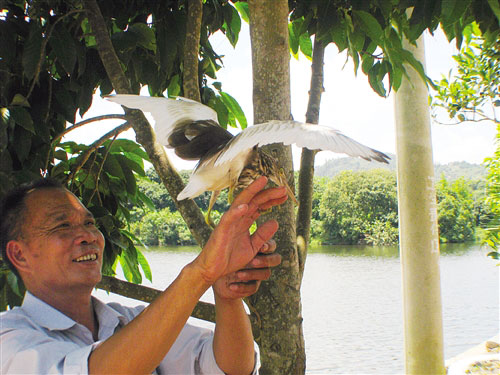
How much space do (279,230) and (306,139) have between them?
37cm

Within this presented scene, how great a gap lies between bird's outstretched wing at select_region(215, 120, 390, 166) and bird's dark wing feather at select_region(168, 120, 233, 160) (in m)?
0.23

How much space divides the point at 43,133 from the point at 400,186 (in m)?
2.62

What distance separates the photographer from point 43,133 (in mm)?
1489

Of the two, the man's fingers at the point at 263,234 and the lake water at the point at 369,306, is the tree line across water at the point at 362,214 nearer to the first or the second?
the lake water at the point at 369,306

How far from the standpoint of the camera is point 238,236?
1001 millimetres

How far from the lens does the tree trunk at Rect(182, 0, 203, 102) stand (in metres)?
1.40

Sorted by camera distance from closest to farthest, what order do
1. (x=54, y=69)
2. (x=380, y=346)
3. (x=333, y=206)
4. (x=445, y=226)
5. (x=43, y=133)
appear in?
1. (x=43, y=133)
2. (x=54, y=69)
3. (x=380, y=346)
4. (x=445, y=226)
5. (x=333, y=206)

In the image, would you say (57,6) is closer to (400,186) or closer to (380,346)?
(400,186)

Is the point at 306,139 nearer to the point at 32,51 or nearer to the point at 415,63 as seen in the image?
the point at 415,63

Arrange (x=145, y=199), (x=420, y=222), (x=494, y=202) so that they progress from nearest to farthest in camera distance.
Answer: (x=145, y=199)
(x=420, y=222)
(x=494, y=202)

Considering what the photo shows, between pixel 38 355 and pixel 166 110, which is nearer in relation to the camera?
pixel 38 355

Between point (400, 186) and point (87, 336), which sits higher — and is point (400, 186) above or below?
above

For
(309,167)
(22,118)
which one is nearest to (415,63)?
(309,167)

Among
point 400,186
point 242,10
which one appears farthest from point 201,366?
point 400,186
